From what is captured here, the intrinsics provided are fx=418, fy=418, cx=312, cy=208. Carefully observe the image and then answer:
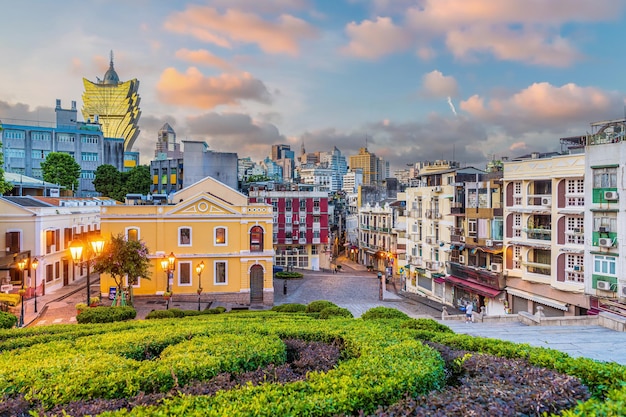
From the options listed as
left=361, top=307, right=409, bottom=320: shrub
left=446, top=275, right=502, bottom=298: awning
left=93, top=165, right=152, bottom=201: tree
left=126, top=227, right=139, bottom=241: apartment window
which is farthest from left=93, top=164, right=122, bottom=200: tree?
left=361, top=307, right=409, bottom=320: shrub

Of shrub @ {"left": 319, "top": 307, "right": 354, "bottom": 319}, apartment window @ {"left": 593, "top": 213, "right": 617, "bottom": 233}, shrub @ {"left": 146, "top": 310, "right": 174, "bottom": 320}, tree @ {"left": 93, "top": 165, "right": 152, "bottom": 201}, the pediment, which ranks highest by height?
tree @ {"left": 93, "top": 165, "right": 152, "bottom": 201}

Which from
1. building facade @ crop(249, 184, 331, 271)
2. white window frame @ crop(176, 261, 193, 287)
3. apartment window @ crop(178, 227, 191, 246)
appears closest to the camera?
white window frame @ crop(176, 261, 193, 287)

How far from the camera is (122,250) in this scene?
23.1 meters

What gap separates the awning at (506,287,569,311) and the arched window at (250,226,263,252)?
61.1 ft

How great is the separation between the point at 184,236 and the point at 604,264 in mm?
27455

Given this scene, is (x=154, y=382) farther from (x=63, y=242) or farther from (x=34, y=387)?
(x=63, y=242)

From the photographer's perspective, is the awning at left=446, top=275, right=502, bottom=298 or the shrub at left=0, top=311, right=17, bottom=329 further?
the awning at left=446, top=275, right=502, bottom=298

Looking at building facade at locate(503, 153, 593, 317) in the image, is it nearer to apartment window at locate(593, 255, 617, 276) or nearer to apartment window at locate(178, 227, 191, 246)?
apartment window at locate(593, 255, 617, 276)

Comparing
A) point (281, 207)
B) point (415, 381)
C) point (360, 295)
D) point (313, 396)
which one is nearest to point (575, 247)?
point (360, 295)

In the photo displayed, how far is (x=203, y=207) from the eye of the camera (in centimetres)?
3198

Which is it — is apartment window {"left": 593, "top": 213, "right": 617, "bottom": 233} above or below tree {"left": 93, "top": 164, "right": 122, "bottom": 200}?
below

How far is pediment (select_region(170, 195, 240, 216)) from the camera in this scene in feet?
104

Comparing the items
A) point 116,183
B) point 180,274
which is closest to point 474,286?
point 180,274

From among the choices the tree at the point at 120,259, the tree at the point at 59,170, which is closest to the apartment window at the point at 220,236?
the tree at the point at 120,259
